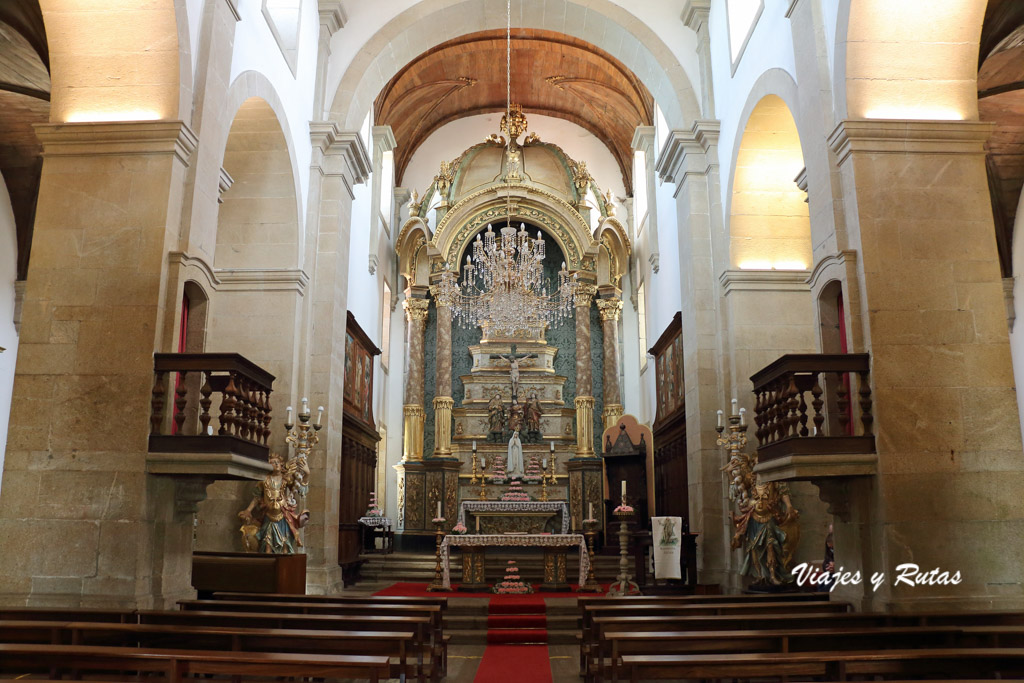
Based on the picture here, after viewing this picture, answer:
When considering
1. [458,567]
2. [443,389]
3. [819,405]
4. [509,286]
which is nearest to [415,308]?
[443,389]

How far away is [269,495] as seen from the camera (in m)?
9.88

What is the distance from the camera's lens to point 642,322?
19.5m

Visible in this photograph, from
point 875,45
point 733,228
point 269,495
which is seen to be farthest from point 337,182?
point 875,45

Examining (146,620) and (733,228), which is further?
(733,228)

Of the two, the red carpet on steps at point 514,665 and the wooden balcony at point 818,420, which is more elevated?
the wooden balcony at point 818,420

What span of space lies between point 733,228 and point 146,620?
Result: 8.34 meters

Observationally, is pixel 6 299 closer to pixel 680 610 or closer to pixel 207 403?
pixel 207 403

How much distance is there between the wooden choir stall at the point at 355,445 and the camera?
13734mm

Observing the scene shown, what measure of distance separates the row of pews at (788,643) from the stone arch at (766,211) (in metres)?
5.49

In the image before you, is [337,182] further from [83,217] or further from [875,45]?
[875,45]

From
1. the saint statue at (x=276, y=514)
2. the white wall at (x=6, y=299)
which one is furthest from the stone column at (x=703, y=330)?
the white wall at (x=6, y=299)

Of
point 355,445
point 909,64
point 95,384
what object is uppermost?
point 909,64

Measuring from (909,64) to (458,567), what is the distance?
10.1 metres

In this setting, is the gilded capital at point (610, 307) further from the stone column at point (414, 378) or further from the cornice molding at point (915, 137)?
the cornice molding at point (915, 137)
